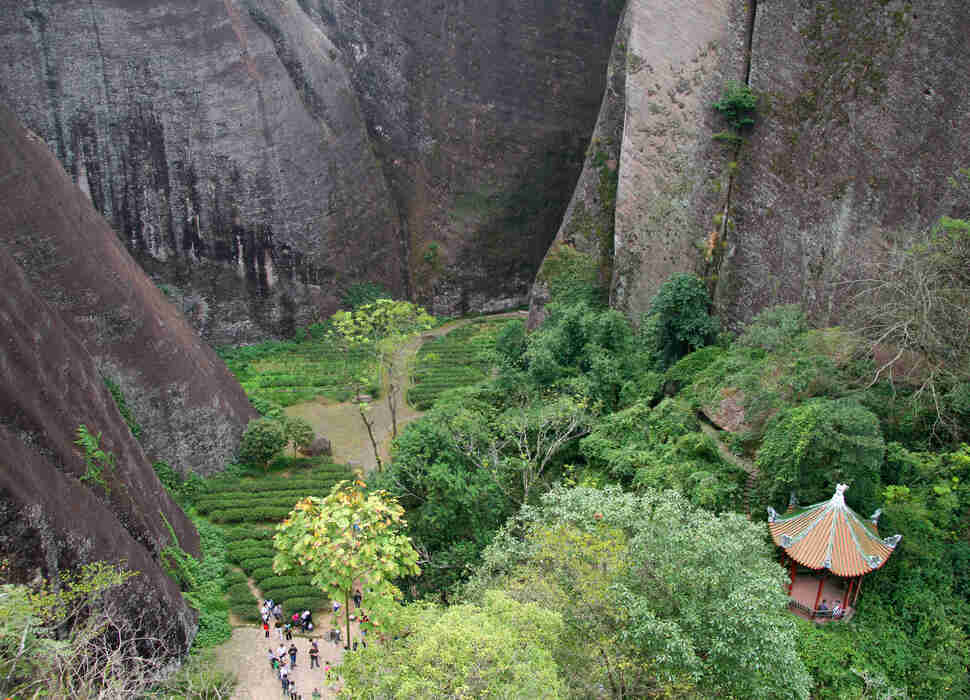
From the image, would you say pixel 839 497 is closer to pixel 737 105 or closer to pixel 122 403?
pixel 737 105

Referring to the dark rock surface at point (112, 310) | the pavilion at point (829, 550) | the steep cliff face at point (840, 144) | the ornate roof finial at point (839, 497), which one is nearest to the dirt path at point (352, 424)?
the dark rock surface at point (112, 310)

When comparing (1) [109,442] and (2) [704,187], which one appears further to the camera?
(2) [704,187]

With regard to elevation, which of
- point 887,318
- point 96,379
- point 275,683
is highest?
point 887,318

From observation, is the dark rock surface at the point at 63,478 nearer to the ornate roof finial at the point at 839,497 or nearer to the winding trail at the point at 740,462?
the winding trail at the point at 740,462

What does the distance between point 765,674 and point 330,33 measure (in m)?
35.1

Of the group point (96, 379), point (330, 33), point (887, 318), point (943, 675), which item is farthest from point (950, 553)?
point (330, 33)

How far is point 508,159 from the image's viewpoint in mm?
37562

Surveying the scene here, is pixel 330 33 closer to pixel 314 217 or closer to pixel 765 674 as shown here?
pixel 314 217

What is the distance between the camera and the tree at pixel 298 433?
87.1 feet

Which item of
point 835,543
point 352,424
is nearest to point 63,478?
point 352,424

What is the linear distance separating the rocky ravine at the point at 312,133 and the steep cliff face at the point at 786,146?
9.42 meters

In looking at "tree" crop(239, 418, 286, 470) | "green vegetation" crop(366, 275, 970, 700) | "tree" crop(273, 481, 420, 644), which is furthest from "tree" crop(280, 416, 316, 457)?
"tree" crop(273, 481, 420, 644)

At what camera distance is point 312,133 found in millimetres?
35875

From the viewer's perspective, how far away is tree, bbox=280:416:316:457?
1045 inches
